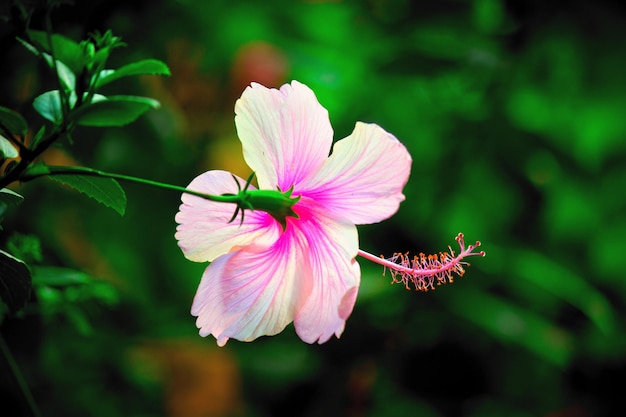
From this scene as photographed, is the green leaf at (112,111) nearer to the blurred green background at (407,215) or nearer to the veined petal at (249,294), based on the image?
the veined petal at (249,294)

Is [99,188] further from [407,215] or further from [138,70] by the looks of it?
[407,215]

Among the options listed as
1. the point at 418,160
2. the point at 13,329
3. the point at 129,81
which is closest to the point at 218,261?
the point at 13,329

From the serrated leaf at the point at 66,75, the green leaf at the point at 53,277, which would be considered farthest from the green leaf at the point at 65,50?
the green leaf at the point at 53,277

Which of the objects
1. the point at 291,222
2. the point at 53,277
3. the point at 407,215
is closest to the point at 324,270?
the point at 291,222

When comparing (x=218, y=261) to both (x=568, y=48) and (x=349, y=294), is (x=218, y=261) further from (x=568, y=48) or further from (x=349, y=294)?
(x=568, y=48)

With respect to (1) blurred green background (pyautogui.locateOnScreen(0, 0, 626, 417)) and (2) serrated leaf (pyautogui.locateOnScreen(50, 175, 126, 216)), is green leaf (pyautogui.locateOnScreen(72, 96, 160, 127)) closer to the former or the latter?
(2) serrated leaf (pyautogui.locateOnScreen(50, 175, 126, 216))

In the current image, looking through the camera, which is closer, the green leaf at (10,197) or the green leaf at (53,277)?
the green leaf at (10,197)

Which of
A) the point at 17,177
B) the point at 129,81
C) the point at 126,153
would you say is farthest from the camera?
the point at 126,153
